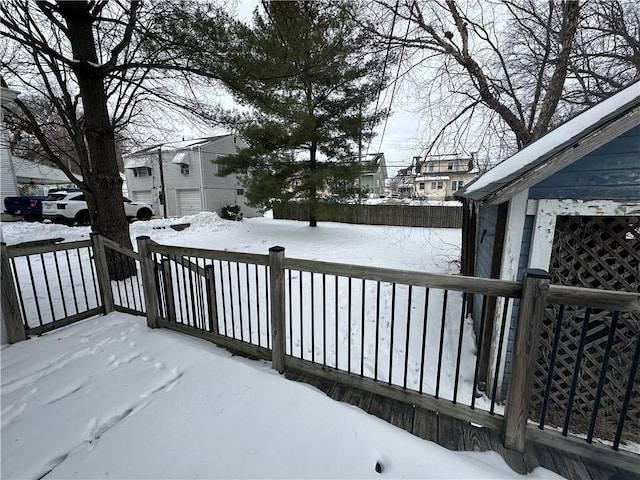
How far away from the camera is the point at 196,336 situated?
2799mm

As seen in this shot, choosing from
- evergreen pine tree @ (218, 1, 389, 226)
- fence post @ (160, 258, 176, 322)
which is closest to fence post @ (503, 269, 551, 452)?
fence post @ (160, 258, 176, 322)

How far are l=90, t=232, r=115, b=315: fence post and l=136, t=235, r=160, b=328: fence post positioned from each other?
0.81 meters

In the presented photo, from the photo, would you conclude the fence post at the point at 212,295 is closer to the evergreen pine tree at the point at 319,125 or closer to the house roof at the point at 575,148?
the house roof at the point at 575,148

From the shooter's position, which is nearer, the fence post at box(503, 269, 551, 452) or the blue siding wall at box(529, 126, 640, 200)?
the fence post at box(503, 269, 551, 452)

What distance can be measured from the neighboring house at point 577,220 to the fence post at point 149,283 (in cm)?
342

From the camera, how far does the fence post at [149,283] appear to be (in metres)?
2.94

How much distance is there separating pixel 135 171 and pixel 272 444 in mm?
20374

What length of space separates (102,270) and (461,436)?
3.99 m

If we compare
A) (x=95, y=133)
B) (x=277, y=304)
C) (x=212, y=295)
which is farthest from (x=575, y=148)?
(x=95, y=133)

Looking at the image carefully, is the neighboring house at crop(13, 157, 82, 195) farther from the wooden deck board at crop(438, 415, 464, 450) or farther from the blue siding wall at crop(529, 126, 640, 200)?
the blue siding wall at crop(529, 126, 640, 200)

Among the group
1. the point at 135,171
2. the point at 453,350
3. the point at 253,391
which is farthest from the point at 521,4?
the point at 135,171

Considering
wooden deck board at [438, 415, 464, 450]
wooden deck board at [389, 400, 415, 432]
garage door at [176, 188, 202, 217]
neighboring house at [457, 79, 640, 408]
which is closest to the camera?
wooden deck board at [438, 415, 464, 450]

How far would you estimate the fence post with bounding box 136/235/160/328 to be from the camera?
2941 millimetres

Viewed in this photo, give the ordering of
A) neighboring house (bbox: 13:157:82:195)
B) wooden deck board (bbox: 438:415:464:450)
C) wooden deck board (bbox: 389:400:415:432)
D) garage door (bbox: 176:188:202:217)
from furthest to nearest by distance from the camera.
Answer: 1. garage door (bbox: 176:188:202:217)
2. neighboring house (bbox: 13:157:82:195)
3. wooden deck board (bbox: 389:400:415:432)
4. wooden deck board (bbox: 438:415:464:450)
